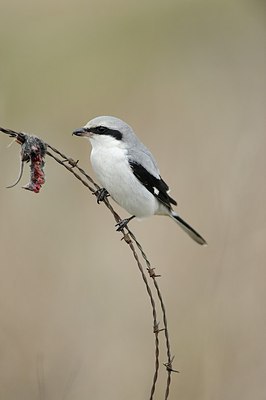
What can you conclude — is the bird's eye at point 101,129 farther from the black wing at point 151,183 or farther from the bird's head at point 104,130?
the black wing at point 151,183

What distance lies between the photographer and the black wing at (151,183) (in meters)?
3.26

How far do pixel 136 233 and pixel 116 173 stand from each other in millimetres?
1587

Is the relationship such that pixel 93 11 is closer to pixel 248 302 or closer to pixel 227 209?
pixel 227 209

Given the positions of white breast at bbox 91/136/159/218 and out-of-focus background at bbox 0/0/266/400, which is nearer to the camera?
white breast at bbox 91/136/159/218

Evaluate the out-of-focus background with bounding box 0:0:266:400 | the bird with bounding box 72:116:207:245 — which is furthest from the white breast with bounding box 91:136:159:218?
the out-of-focus background with bounding box 0:0:266:400

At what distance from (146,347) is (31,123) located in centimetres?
209

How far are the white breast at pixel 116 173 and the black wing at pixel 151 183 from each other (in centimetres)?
2

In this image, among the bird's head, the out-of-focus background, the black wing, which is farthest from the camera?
the out-of-focus background

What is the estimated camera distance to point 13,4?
693 centimetres

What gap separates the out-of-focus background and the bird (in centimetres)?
88

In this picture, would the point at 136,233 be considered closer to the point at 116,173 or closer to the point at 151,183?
the point at 151,183

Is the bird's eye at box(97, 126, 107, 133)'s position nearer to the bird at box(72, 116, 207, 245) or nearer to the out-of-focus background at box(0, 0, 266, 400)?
the bird at box(72, 116, 207, 245)

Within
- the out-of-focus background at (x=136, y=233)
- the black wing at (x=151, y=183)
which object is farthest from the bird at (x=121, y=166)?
the out-of-focus background at (x=136, y=233)

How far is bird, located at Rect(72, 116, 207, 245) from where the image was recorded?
10.4ft
